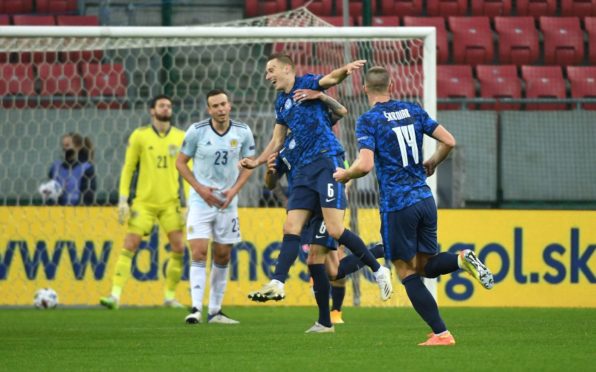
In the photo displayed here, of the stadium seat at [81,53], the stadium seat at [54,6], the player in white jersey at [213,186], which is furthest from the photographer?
the stadium seat at [54,6]

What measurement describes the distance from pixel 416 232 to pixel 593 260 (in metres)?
6.61

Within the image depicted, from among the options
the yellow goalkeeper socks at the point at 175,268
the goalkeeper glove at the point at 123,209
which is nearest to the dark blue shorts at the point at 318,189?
the yellow goalkeeper socks at the point at 175,268

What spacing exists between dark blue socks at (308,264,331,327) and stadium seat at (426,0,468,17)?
1044cm

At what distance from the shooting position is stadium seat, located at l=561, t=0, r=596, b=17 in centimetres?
1898

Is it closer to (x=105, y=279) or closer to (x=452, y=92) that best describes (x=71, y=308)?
(x=105, y=279)

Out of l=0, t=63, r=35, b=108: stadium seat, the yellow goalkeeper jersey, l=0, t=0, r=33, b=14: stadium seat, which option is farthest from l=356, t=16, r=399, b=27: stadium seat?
the yellow goalkeeper jersey

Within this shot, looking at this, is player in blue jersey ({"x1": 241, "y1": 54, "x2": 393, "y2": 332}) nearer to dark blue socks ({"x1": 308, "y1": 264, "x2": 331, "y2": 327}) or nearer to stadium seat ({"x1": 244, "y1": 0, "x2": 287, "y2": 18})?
dark blue socks ({"x1": 308, "y1": 264, "x2": 331, "y2": 327})

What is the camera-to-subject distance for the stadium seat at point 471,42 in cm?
1852

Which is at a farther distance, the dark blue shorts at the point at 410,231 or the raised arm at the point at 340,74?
the raised arm at the point at 340,74

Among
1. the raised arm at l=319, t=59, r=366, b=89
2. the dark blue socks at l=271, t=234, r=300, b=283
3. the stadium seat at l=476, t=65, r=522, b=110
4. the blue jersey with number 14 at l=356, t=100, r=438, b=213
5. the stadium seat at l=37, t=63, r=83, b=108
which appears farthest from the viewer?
the stadium seat at l=476, t=65, r=522, b=110

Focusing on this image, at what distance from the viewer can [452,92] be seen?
1752cm

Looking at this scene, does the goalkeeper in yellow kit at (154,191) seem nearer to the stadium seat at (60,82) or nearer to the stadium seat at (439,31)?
the stadium seat at (60,82)

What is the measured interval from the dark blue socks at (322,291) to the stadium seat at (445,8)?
1044cm

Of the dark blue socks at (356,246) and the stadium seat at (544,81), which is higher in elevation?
the stadium seat at (544,81)
